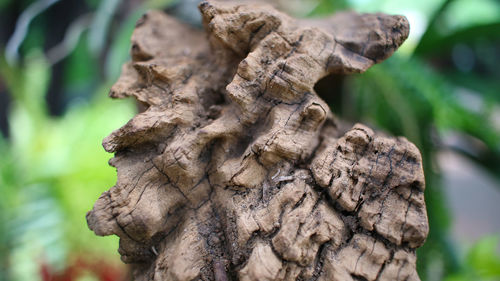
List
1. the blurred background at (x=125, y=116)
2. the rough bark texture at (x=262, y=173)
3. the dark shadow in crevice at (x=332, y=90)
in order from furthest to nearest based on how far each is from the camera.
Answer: the blurred background at (x=125, y=116) → the dark shadow in crevice at (x=332, y=90) → the rough bark texture at (x=262, y=173)

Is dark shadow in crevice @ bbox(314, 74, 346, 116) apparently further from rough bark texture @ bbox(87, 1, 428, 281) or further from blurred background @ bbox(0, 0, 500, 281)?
rough bark texture @ bbox(87, 1, 428, 281)

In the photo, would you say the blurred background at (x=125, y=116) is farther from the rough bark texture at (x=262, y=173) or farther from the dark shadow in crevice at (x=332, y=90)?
the rough bark texture at (x=262, y=173)

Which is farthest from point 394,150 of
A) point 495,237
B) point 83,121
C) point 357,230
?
point 83,121

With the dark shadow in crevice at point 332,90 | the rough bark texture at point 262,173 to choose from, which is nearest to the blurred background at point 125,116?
the dark shadow in crevice at point 332,90

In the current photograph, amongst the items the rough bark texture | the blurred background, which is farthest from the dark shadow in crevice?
the rough bark texture

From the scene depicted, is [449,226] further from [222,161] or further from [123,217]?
[123,217]

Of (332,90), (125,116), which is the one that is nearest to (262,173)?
(332,90)

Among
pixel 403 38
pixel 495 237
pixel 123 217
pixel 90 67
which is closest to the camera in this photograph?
pixel 123 217
